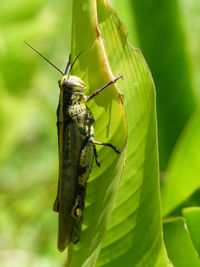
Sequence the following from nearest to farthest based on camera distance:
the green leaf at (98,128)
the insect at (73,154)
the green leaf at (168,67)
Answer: the green leaf at (98,128), the insect at (73,154), the green leaf at (168,67)

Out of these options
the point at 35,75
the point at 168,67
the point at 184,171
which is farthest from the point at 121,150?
the point at 35,75

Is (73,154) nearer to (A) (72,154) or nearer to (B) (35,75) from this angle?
(A) (72,154)

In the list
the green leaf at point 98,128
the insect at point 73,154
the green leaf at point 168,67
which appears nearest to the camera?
the green leaf at point 98,128

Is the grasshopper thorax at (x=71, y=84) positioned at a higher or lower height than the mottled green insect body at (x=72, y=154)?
higher

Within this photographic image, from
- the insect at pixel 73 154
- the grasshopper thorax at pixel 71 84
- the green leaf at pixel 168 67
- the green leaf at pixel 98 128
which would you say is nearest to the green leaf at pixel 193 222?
the green leaf at pixel 98 128

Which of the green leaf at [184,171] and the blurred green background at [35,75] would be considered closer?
the green leaf at [184,171]

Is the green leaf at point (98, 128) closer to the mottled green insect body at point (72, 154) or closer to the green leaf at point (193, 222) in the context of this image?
the mottled green insect body at point (72, 154)
